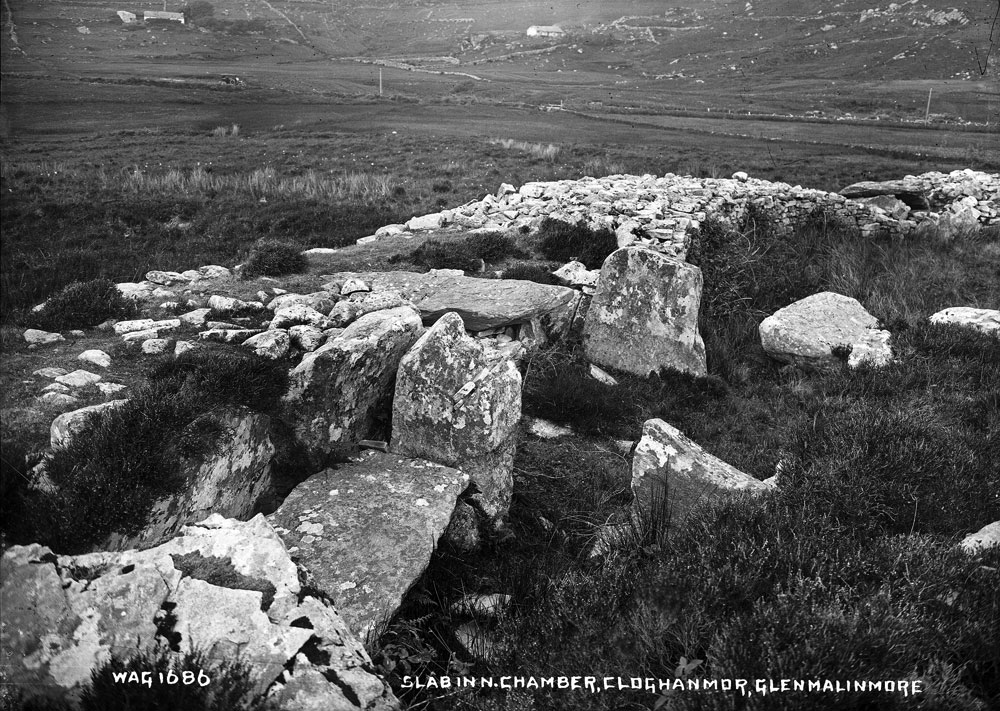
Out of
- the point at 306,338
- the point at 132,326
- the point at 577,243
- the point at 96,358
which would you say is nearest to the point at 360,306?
the point at 306,338

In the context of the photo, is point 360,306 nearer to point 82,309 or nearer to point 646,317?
point 82,309

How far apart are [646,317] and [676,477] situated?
410 cm

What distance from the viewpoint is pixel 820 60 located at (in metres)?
47.8

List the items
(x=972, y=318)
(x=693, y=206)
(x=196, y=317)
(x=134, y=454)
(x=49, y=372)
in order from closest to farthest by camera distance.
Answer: (x=134, y=454) → (x=49, y=372) → (x=196, y=317) → (x=972, y=318) → (x=693, y=206)

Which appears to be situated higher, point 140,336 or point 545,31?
point 545,31

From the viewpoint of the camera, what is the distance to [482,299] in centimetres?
865

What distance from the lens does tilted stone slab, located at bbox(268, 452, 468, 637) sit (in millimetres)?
4473

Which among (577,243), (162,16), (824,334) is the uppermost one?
(162,16)

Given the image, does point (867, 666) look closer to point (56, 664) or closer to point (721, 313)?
point (56, 664)

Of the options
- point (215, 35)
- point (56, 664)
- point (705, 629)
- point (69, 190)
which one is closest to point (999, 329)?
point (705, 629)

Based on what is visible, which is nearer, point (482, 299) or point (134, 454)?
point (134, 454)

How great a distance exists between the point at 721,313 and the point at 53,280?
1285 centimetres

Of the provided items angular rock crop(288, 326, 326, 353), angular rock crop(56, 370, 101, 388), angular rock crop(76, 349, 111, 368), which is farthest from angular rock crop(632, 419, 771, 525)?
angular rock crop(76, 349, 111, 368)

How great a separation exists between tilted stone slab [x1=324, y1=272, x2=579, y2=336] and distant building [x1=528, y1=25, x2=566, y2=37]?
25.9 m
